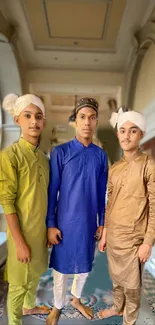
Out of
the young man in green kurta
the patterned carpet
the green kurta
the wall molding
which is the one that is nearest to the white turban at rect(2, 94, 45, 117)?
the young man in green kurta

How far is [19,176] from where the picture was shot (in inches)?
33.6

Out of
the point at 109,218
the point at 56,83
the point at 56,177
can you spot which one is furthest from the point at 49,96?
the point at 109,218

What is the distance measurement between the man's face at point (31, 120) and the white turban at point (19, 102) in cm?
1

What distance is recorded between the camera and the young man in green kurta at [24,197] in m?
0.84

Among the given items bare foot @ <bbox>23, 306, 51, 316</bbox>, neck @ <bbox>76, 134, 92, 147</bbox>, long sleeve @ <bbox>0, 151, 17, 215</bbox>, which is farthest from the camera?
bare foot @ <bbox>23, 306, 51, 316</bbox>

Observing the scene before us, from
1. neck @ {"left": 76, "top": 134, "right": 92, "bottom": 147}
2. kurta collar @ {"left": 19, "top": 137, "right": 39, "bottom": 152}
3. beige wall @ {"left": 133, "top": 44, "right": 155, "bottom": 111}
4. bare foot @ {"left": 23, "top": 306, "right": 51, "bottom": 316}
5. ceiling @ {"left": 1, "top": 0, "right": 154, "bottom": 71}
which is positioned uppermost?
ceiling @ {"left": 1, "top": 0, "right": 154, "bottom": 71}

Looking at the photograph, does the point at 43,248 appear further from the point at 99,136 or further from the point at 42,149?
the point at 99,136

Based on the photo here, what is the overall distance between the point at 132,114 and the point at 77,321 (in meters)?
0.81

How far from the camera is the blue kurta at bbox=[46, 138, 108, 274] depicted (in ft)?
2.98

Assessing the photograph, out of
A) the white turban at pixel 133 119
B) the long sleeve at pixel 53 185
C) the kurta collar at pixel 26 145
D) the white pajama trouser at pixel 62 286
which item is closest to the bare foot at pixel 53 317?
the white pajama trouser at pixel 62 286

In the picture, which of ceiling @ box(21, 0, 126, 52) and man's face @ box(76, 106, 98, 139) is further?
ceiling @ box(21, 0, 126, 52)

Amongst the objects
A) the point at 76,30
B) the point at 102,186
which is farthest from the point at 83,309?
the point at 76,30

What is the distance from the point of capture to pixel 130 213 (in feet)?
2.95

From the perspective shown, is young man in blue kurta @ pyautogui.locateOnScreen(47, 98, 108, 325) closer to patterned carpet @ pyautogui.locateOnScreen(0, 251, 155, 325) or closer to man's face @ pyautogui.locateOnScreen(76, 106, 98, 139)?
man's face @ pyautogui.locateOnScreen(76, 106, 98, 139)
